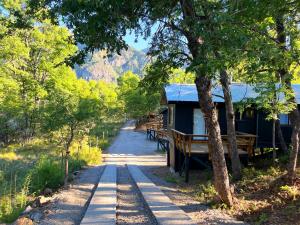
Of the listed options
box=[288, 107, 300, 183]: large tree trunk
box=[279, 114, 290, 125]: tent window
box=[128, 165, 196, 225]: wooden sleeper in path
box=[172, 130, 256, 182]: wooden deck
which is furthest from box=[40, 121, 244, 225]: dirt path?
box=[279, 114, 290, 125]: tent window

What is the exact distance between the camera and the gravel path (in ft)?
28.8

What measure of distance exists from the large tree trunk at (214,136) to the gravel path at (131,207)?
197cm

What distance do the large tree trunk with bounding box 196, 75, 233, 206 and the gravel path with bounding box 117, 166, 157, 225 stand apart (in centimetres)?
197

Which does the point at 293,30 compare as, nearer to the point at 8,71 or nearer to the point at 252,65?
the point at 252,65

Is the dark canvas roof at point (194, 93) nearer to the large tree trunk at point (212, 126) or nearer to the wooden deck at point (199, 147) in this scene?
the wooden deck at point (199, 147)

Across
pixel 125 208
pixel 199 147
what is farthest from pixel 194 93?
pixel 125 208

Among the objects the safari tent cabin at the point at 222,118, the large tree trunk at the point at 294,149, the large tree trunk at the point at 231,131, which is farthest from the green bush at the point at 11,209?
the safari tent cabin at the point at 222,118

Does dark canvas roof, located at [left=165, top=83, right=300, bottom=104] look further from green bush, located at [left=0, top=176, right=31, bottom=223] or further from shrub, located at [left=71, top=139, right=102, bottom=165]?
green bush, located at [left=0, top=176, right=31, bottom=223]

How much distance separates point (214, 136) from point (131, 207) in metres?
2.75

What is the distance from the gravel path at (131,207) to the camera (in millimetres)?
8787

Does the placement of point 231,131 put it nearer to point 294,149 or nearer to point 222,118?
point 294,149

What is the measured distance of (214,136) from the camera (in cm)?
1005

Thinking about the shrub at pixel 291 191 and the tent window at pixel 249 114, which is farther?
the tent window at pixel 249 114

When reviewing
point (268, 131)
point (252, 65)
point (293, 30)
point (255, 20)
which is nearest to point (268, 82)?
point (293, 30)
